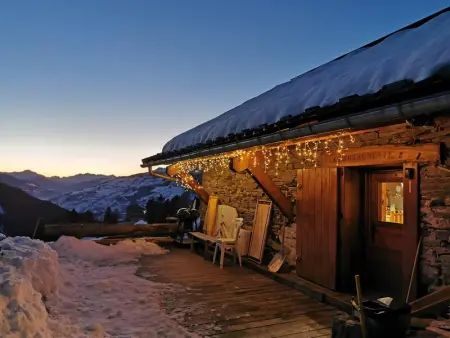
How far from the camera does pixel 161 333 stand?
12.4ft

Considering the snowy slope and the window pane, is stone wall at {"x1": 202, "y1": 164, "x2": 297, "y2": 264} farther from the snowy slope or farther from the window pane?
the snowy slope

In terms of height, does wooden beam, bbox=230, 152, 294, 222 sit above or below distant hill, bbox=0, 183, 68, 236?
above

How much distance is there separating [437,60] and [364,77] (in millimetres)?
943

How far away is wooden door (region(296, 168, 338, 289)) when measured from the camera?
541 cm

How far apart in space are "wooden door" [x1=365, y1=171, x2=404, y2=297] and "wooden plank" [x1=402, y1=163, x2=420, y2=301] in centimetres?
51

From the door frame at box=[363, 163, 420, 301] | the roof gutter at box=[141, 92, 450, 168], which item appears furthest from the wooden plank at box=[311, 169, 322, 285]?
the roof gutter at box=[141, 92, 450, 168]

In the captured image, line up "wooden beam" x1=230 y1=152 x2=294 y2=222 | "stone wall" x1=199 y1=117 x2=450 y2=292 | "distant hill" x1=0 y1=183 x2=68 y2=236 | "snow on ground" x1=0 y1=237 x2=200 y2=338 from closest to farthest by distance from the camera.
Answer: "snow on ground" x1=0 y1=237 x2=200 y2=338
"stone wall" x1=199 y1=117 x2=450 y2=292
"wooden beam" x1=230 y1=152 x2=294 y2=222
"distant hill" x1=0 y1=183 x2=68 y2=236

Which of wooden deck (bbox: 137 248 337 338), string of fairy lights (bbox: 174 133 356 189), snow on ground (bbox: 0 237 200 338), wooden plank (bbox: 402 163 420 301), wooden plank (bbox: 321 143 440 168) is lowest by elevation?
wooden deck (bbox: 137 248 337 338)

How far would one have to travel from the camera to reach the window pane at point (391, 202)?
198 inches

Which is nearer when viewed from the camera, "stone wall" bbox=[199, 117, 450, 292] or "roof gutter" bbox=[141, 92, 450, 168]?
"roof gutter" bbox=[141, 92, 450, 168]

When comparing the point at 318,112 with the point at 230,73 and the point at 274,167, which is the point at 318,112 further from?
the point at 230,73

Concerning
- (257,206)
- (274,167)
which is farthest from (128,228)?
(274,167)

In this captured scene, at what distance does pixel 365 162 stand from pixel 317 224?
4.60ft

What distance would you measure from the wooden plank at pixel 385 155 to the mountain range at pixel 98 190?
13.8 meters
